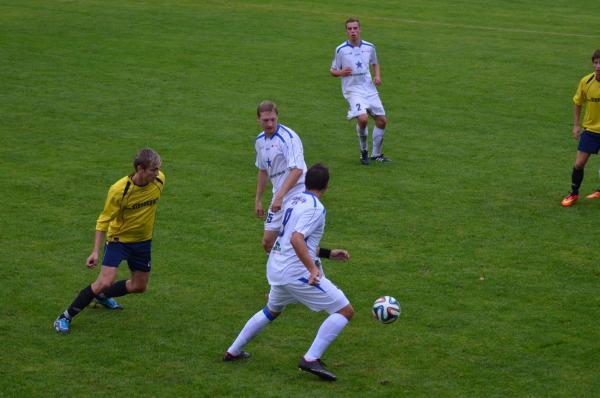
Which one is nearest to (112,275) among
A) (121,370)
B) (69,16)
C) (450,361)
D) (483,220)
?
(121,370)

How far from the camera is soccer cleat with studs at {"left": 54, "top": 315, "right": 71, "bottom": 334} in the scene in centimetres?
1009

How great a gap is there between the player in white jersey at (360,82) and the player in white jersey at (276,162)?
21.6 feet

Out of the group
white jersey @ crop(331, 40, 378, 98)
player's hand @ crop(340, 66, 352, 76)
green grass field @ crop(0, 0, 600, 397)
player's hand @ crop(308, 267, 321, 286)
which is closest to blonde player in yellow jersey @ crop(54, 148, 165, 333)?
green grass field @ crop(0, 0, 600, 397)

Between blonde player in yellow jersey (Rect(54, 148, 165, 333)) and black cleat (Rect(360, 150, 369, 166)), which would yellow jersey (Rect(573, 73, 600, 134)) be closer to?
black cleat (Rect(360, 150, 369, 166))

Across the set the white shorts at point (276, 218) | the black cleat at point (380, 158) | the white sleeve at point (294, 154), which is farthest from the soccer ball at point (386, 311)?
the black cleat at point (380, 158)

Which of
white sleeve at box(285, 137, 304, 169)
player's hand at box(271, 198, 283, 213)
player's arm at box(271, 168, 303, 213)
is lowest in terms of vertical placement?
player's hand at box(271, 198, 283, 213)

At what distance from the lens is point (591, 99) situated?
48.5 feet

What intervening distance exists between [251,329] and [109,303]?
8.16ft

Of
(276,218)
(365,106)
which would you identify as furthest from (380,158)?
(276,218)

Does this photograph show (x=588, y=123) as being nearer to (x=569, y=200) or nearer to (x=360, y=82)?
(x=569, y=200)

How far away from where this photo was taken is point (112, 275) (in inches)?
392

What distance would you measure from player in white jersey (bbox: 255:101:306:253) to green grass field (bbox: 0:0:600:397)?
3.81ft

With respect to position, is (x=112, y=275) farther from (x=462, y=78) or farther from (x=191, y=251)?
(x=462, y=78)

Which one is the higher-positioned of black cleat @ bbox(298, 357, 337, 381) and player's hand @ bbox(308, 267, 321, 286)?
player's hand @ bbox(308, 267, 321, 286)
